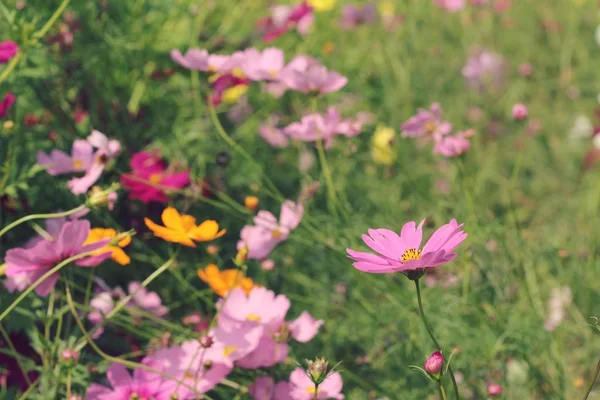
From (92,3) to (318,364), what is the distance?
991 mm

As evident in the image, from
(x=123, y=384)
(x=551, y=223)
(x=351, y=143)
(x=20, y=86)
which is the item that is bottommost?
(x=551, y=223)

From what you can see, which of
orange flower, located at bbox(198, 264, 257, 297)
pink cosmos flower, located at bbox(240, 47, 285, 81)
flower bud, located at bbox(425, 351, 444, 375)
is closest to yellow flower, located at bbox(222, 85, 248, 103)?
pink cosmos flower, located at bbox(240, 47, 285, 81)

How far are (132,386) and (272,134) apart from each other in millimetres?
799

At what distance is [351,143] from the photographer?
126 centimetres

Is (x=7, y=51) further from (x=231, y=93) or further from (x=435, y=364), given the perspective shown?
(x=435, y=364)

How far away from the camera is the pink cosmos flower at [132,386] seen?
0.96m

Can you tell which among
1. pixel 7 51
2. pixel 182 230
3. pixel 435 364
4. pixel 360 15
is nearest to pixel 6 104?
pixel 7 51

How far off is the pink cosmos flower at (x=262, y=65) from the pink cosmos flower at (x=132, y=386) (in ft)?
1.62

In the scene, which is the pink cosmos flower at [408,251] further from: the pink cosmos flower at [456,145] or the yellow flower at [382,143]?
the yellow flower at [382,143]

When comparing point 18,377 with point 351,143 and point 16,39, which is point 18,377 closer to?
point 16,39

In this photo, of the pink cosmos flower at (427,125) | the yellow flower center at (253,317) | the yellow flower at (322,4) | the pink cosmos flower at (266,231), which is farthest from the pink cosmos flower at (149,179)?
the yellow flower at (322,4)

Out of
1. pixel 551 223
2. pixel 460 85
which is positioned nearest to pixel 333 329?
pixel 551 223

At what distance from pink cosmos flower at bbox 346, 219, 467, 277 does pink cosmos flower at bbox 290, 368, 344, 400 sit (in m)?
0.27

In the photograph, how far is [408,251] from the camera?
0.75m
